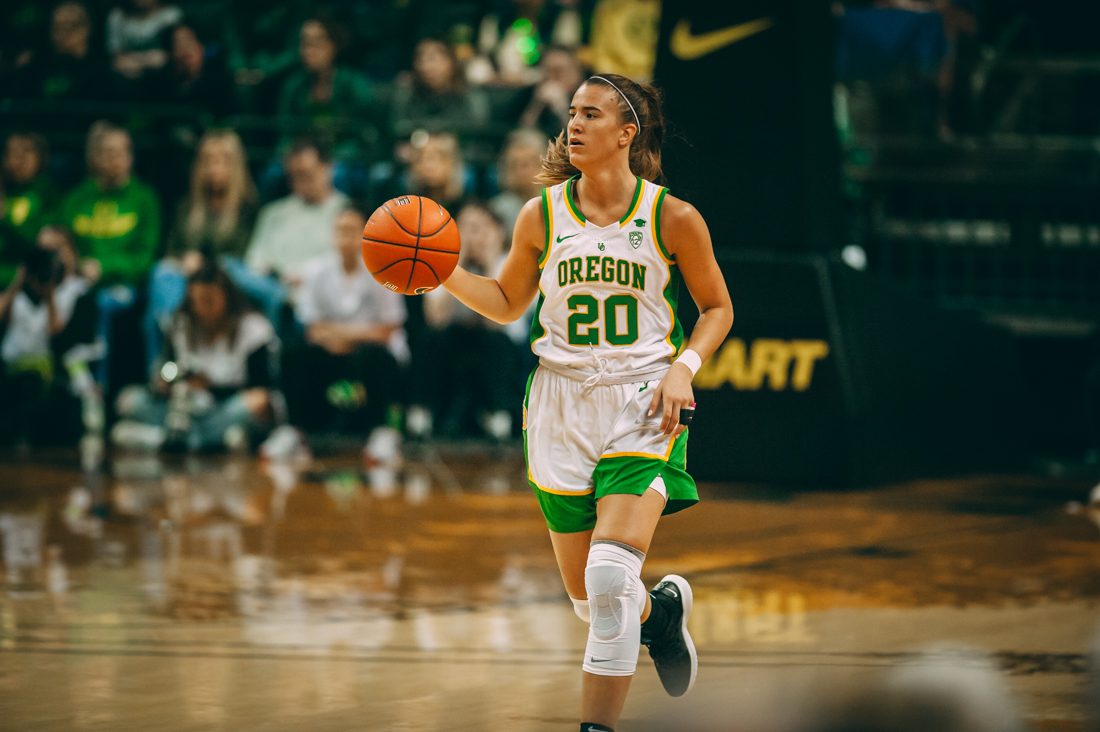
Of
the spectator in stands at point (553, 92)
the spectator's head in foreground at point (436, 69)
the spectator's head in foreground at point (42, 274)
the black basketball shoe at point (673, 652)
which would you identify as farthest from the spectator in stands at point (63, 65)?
Result: the black basketball shoe at point (673, 652)

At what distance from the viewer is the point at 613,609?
3.48 metres

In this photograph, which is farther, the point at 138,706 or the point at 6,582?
the point at 6,582

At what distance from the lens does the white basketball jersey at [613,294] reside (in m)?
3.66

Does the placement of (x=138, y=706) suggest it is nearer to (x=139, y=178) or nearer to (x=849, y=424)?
(x=849, y=424)

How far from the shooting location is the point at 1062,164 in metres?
11.9

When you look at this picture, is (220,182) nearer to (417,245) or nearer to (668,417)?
(417,245)

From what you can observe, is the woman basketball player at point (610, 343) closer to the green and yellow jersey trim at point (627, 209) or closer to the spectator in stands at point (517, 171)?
the green and yellow jersey trim at point (627, 209)

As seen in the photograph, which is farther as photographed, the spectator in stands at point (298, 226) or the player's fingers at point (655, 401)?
the spectator in stands at point (298, 226)

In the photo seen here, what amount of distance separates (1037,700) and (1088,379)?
23.4 feet

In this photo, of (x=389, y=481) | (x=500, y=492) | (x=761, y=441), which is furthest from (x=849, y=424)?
(x=389, y=481)

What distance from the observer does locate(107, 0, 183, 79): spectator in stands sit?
13133 millimetres

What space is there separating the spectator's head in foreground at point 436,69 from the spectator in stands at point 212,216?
192 cm

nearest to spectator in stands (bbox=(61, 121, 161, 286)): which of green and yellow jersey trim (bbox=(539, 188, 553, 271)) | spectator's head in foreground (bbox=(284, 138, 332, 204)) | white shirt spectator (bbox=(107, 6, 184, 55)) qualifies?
spectator's head in foreground (bbox=(284, 138, 332, 204))

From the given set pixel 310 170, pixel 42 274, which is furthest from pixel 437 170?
pixel 42 274
